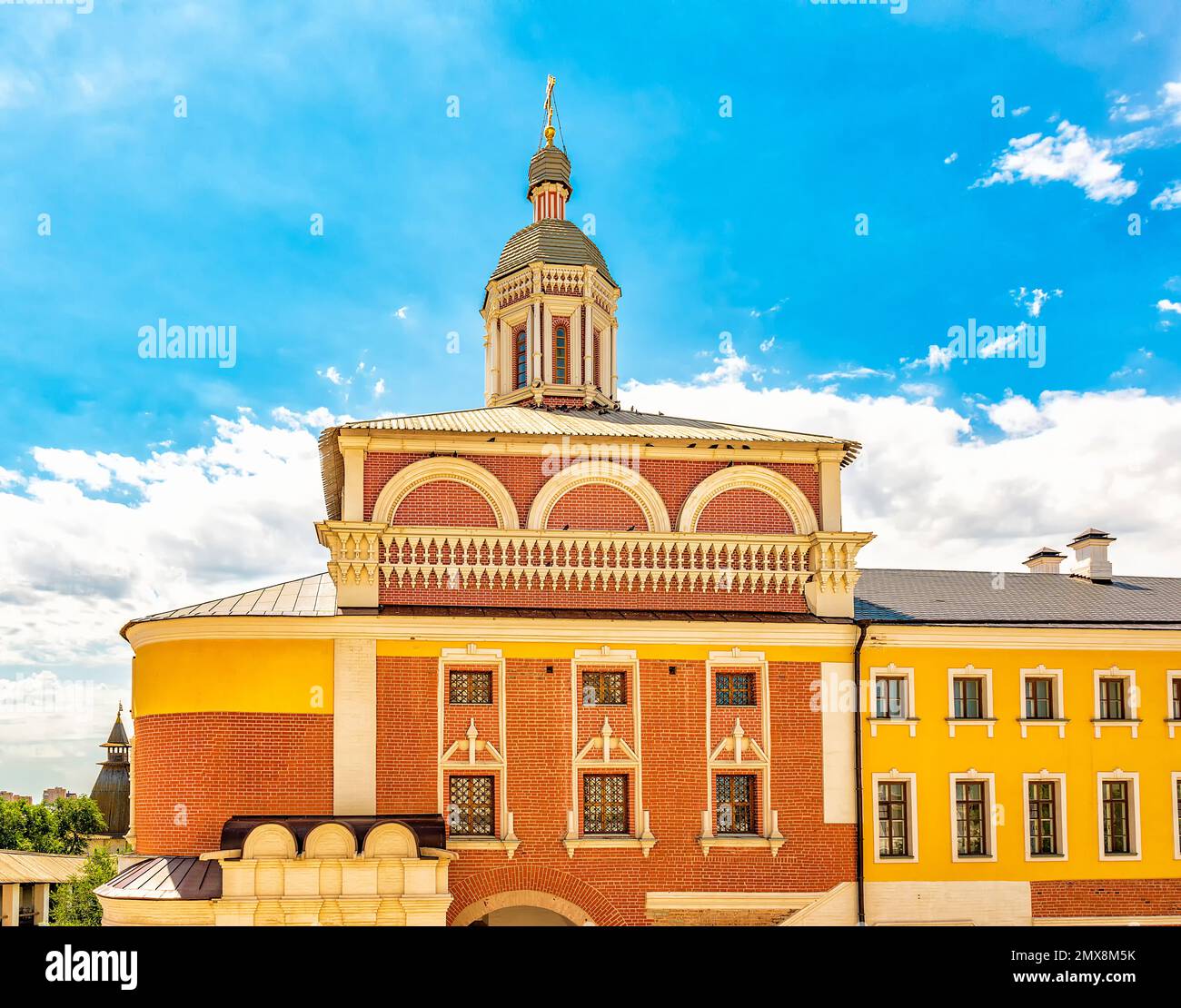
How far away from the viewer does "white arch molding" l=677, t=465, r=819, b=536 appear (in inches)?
1005

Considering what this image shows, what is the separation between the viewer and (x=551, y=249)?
103ft

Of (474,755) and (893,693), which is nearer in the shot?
(474,755)

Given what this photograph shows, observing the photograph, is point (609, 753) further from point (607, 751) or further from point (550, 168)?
point (550, 168)

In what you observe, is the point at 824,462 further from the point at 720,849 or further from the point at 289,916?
the point at 289,916

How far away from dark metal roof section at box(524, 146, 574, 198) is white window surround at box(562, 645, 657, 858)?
1596cm

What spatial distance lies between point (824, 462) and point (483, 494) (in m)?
8.01

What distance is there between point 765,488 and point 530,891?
33.8 ft

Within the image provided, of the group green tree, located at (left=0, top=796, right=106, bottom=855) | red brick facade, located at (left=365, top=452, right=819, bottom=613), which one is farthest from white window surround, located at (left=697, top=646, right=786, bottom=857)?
green tree, located at (left=0, top=796, right=106, bottom=855)

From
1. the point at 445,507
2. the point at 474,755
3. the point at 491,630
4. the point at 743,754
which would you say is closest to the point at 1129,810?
the point at 743,754

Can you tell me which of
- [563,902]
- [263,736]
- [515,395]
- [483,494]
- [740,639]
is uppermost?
[515,395]
